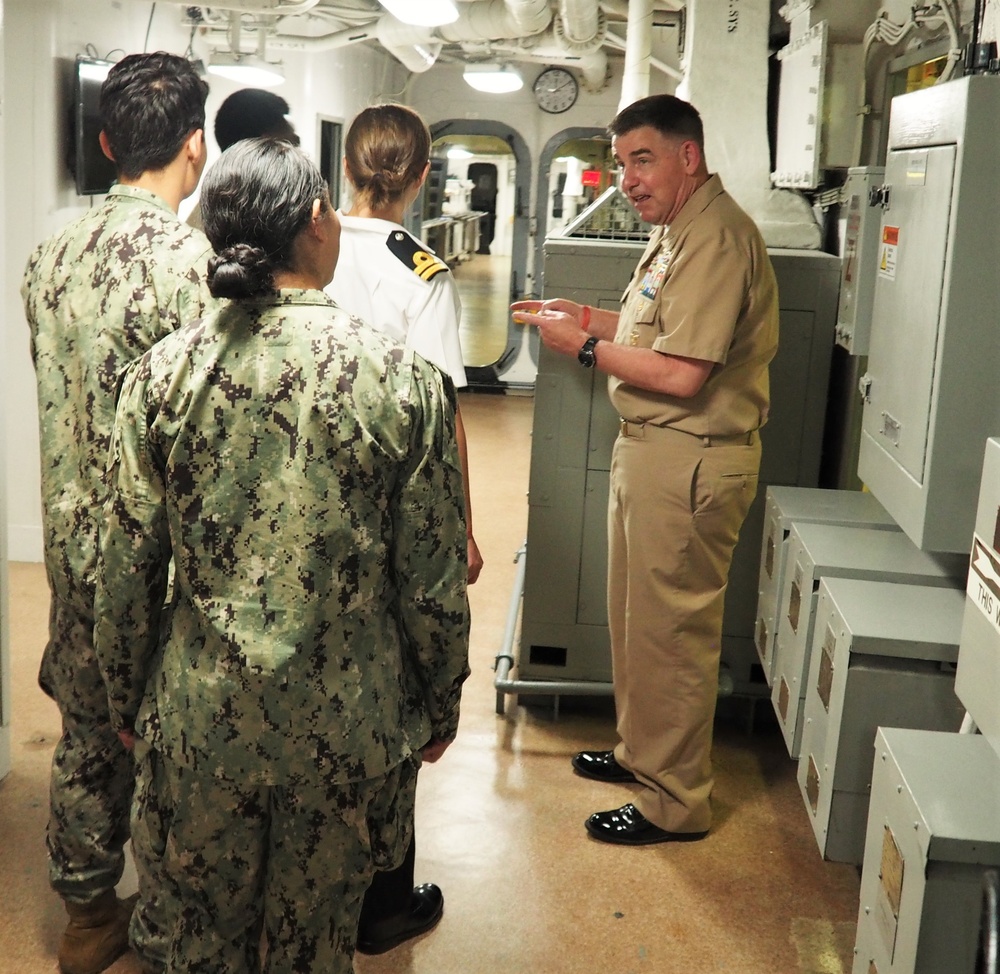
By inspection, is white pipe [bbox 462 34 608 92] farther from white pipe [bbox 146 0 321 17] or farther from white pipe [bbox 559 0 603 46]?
white pipe [bbox 146 0 321 17]

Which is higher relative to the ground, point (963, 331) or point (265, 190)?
point (265, 190)

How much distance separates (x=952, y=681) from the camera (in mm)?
1929

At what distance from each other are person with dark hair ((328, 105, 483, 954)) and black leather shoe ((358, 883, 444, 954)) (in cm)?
75

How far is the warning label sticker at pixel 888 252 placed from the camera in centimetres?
225

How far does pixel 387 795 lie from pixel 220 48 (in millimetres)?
6165

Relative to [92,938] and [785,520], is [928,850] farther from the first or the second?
[92,938]

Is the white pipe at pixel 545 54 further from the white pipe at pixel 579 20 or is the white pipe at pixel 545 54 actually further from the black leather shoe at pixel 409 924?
the black leather shoe at pixel 409 924

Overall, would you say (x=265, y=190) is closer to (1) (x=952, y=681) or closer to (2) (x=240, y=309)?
(2) (x=240, y=309)

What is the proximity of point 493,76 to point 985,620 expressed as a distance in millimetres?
7021

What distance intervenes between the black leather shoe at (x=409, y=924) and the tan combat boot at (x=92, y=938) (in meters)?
0.50

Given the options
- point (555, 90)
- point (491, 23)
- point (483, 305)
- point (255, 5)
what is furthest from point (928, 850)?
point (483, 305)

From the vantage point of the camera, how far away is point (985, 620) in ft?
5.21

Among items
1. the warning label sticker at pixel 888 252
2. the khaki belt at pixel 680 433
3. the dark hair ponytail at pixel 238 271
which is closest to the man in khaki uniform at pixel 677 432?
the khaki belt at pixel 680 433

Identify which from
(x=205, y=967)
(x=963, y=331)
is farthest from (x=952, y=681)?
(x=205, y=967)
